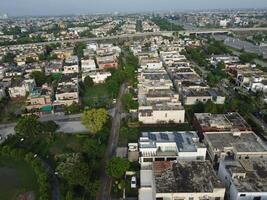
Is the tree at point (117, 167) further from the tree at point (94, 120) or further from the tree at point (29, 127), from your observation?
the tree at point (29, 127)

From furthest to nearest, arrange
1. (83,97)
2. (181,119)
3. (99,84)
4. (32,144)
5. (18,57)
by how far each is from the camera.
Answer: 1. (18,57)
2. (99,84)
3. (83,97)
4. (181,119)
5. (32,144)

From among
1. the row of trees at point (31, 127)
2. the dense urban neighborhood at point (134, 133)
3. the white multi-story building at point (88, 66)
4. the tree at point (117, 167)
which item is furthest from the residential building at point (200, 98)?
the white multi-story building at point (88, 66)

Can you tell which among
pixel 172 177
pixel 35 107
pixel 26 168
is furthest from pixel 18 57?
pixel 172 177

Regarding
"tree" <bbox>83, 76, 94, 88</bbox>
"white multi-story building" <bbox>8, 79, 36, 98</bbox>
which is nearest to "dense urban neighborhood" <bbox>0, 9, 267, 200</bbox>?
"tree" <bbox>83, 76, 94, 88</bbox>

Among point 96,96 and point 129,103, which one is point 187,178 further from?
point 96,96

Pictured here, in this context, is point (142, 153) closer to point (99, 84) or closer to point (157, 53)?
point (99, 84)

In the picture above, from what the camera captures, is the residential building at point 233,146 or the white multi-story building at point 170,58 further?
the white multi-story building at point 170,58

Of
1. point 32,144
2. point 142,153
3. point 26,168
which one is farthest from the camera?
point 32,144
